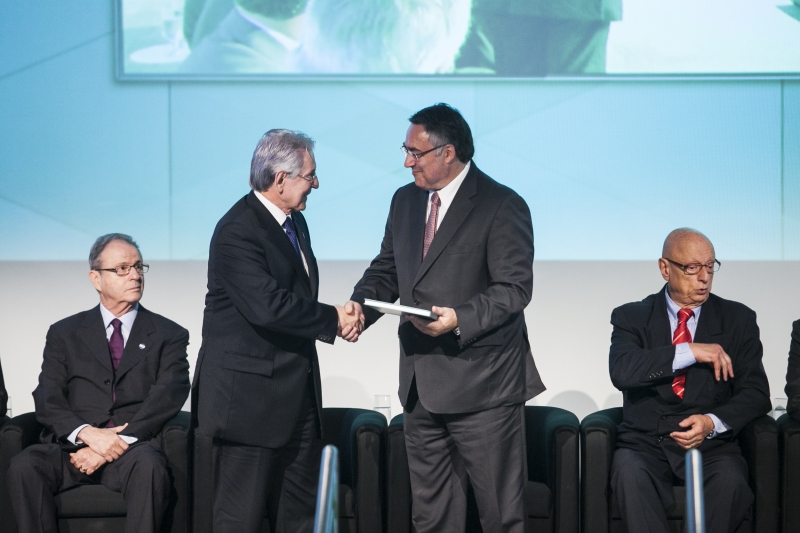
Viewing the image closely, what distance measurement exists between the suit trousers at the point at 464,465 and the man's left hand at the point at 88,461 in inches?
47.3

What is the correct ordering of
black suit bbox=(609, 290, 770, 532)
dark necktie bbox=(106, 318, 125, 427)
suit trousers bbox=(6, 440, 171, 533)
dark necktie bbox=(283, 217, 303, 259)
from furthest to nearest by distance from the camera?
dark necktie bbox=(106, 318, 125, 427)
suit trousers bbox=(6, 440, 171, 533)
black suit bbox=(609, 290, 770, 532)
dark necktie bbox=(283, 217, 303, 259)

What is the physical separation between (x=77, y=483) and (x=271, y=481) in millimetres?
888

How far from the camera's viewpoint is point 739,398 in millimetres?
3500

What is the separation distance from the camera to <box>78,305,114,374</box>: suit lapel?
3.74m

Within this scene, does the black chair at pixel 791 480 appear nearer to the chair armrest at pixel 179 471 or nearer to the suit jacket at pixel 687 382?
the suit jacket at pixel 687 382

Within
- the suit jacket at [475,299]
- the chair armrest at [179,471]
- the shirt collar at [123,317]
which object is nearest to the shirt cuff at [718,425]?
the suit jacket at [475,299]

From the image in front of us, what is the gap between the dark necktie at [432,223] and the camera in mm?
3129

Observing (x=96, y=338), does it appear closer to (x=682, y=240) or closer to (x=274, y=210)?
(x=274, y=210)

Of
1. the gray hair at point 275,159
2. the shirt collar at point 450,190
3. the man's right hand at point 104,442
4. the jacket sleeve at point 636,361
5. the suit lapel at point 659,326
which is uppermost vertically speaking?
the gray hair at point 275,159

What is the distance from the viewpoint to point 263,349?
305 centimetres

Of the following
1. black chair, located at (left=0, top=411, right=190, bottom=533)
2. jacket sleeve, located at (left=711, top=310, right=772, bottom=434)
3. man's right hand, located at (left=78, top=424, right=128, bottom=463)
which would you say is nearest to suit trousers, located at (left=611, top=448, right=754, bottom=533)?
jacket sleeve, located at (left=711, top=310, right=772, bottom=434)

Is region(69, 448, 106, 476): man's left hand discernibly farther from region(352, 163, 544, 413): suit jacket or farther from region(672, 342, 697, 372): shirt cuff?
region(672, 342, 697, 372): shirt cuff

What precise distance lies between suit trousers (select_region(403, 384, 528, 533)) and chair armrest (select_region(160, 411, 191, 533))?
3.08 ft

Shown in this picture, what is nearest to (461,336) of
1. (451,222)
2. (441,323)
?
(441,323)
